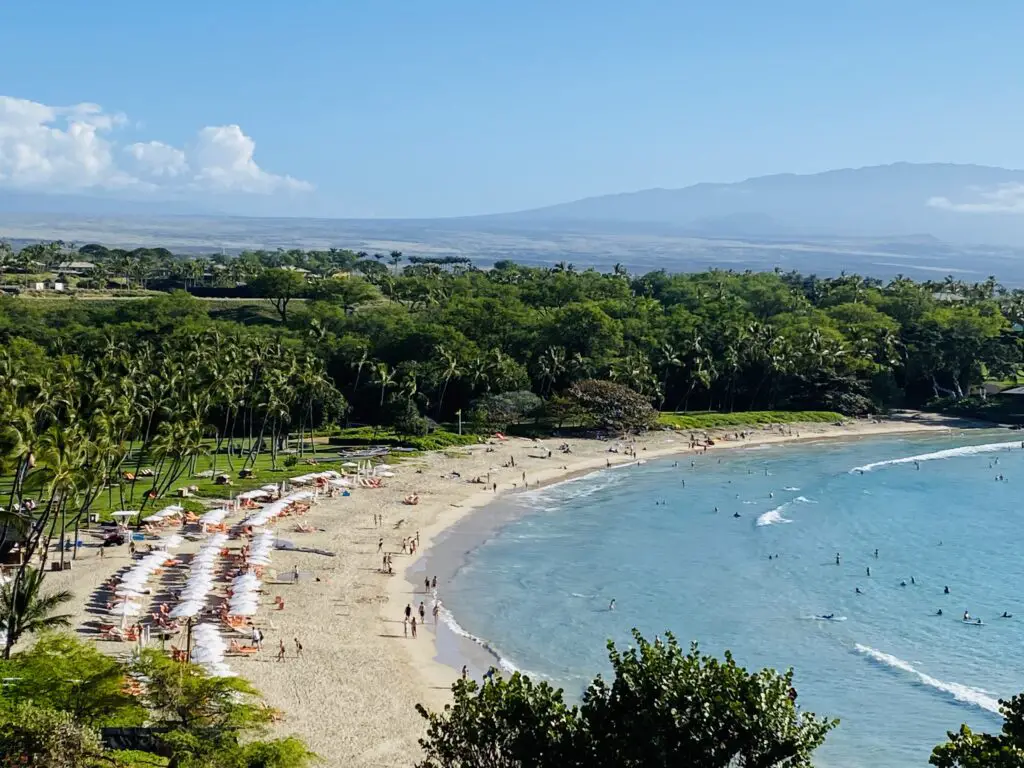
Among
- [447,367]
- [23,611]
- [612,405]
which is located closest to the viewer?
[23,611]

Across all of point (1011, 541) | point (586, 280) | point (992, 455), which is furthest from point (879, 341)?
point (1011, 541)

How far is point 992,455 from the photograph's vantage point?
75375 mm

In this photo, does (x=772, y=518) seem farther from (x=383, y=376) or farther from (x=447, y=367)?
(x=383, y=376)

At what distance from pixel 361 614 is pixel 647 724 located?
21.5 meters

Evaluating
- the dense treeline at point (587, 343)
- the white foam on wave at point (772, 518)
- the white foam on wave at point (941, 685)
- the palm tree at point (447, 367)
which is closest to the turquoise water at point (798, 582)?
the white foam on wave at point (941, 685)

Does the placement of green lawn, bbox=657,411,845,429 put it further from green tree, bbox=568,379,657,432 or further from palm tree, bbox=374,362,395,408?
palm tree, bbox=374,362,395,408

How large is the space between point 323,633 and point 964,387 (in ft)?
258

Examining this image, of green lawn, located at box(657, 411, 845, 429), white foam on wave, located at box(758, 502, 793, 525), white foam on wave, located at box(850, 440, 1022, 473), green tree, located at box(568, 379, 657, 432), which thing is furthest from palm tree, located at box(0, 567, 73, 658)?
green lawn, located at box(657, 411, 845, 429)

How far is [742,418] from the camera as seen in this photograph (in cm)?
8450

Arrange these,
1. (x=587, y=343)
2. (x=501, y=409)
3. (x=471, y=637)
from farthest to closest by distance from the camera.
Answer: (x=587, y=343), (x=501, y=409), (x=471, y=637)

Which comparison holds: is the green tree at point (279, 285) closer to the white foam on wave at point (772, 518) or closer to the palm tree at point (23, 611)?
the white foam on wave at point (772, 518)

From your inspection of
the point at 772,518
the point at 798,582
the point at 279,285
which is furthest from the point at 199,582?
the point at 279,285

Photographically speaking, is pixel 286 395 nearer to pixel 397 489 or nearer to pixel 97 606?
pixel 397 489

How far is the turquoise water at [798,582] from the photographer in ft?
108
